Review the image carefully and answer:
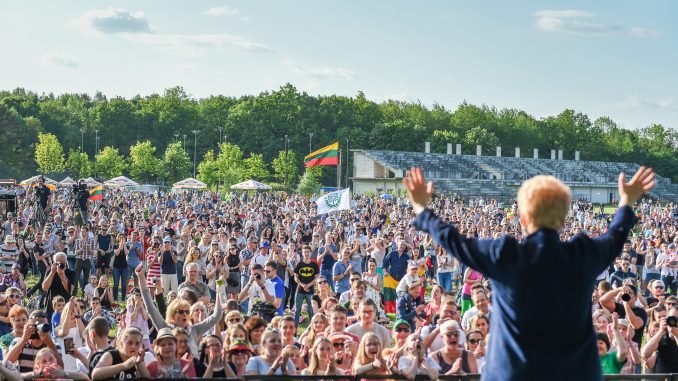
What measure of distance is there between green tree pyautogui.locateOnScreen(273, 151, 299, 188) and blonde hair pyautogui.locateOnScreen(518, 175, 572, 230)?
278ft

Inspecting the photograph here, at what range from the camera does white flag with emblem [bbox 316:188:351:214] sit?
883 inches

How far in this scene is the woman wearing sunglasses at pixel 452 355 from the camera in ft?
21.9

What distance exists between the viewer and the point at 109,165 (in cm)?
9225

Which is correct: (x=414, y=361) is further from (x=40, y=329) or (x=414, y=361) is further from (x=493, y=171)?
(x=493, y=171)

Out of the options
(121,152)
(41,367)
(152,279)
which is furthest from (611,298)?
(121,152)

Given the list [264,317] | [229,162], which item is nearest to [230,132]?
[229,162]

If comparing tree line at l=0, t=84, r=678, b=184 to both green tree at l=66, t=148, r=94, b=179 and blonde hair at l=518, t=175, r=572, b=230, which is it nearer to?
green tree at l=66, t=148, r=94, b=179

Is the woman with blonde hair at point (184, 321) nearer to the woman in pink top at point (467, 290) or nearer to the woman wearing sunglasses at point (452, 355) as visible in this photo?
the woman wearing sunglasses at point (452, 355)

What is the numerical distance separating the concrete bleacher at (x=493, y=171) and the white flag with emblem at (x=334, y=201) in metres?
62.3

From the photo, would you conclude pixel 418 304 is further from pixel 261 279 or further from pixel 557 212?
pixel 557 212

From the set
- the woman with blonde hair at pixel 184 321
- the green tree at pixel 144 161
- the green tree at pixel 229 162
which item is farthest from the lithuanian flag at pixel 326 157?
the green tree at pixel 144 161

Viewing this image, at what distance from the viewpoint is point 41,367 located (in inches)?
255

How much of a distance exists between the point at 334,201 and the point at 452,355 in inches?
633

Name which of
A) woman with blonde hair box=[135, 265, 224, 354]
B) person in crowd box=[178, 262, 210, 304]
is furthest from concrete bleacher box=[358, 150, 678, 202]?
woman with blonde hair box=[135, 265, 224, 354]
